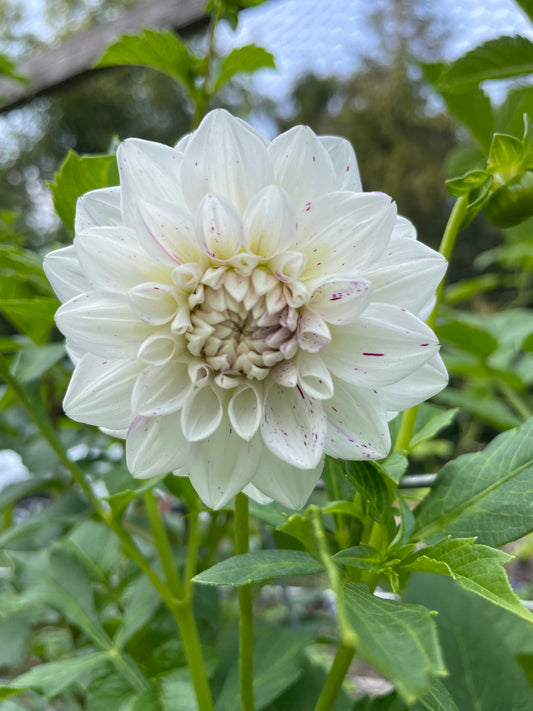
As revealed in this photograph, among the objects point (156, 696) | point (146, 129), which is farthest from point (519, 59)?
point (146, 129)

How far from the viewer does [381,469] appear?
337 millimetres

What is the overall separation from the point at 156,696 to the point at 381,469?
301 millimetres

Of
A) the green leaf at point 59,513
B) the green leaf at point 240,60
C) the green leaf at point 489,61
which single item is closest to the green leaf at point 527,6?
the green leaf at point 489,61

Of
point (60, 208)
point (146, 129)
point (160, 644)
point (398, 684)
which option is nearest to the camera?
point (398, 684)

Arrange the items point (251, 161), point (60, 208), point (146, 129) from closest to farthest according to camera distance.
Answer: point (251, 161) → point (60, 208) → point (146, 129)

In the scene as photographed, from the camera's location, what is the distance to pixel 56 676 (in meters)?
0.49

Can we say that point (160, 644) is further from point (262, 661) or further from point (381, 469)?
point (381, 469)

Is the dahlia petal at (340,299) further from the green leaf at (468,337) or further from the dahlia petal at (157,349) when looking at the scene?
the green leaf at (468,337)

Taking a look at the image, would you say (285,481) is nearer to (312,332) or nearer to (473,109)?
(312,332)

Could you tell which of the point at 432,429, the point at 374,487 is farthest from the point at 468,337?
the point at 374,487

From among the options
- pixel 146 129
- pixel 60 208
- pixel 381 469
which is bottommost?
pixel 146 129

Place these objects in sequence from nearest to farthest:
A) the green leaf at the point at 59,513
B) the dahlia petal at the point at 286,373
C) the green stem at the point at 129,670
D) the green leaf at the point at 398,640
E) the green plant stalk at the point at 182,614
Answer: the green leaf at the point at 398,640
the dahlia petal at the point at 286,373
the green plant stalk at the point at 182,614
the green stem at the point at 129,670
the green leaf at the point at 59,513

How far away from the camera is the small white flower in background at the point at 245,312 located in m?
0.31

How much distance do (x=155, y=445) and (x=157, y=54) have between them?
0.45 meters
